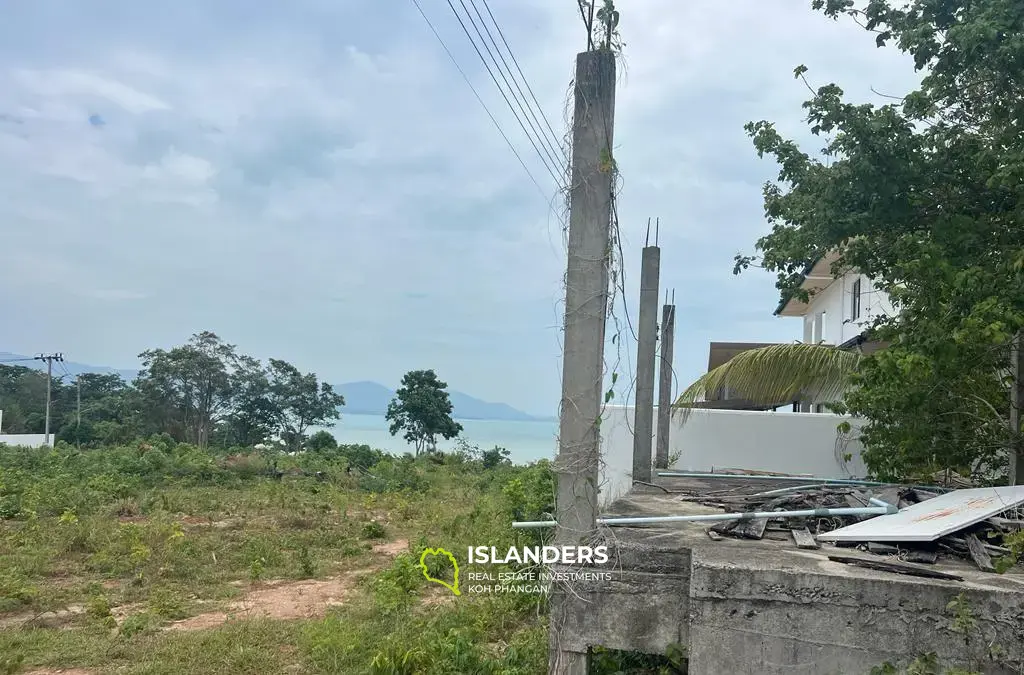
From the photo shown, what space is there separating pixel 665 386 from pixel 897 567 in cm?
587

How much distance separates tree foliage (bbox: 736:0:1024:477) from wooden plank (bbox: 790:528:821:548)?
5.68 feet

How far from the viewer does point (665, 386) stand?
894 centimetres

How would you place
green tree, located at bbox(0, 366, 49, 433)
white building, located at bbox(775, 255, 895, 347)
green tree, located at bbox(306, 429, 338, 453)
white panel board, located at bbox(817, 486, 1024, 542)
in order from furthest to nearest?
green tree, located at bbox(0, 366, 49, 433) → green tree, located at bbox(306, 429, 338, 453) → white building, located at bbox(775, 255, 895, 347) → white panel board, located at bbox(817, 486, 1024, 542)

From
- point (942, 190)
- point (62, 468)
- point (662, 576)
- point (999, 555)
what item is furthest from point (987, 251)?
point (62, 468)

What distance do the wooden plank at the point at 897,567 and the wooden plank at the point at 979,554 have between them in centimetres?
25

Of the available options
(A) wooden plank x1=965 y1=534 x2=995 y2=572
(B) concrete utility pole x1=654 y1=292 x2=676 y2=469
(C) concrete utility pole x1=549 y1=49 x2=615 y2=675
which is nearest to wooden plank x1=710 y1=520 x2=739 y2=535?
(C) concrete utility pole x1=549 y1=49 x2=615 y2=675

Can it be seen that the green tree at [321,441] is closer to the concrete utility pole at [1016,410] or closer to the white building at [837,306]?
the white building at [837,306]

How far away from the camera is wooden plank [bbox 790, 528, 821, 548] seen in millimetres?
3589

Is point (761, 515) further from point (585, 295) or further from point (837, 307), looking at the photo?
point (837, 307)

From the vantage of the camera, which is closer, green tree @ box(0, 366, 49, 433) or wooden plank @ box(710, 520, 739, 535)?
wooden plank @ box(710, 520, 739, 535)

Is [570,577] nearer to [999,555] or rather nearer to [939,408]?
[999,555]

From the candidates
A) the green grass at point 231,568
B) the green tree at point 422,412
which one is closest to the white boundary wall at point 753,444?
the green grass at point 231,568

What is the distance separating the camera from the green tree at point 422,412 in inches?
874

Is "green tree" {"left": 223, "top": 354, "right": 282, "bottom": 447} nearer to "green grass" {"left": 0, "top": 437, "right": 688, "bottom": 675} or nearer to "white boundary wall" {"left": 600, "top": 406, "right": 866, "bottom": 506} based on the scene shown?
"green grass" {"left": 0, "top": 437, "right": 688, "bottom": 675}
